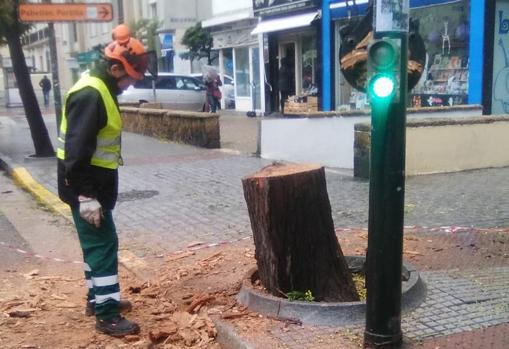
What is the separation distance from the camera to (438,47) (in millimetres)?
14055

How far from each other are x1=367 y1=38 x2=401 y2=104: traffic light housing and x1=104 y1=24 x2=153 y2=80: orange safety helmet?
1601 mm

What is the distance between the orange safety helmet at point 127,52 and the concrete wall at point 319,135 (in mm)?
6320

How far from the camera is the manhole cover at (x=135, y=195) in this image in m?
8.62

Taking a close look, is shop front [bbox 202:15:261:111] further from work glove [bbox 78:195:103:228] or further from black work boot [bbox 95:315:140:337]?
work glove [bbox 78:195:103:228]

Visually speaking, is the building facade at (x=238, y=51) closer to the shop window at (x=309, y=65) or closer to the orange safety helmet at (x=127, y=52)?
the shop window at (x=309, y=65)

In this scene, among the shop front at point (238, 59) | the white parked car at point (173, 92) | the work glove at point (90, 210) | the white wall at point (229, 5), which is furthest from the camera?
the white wall at point (229, 5)

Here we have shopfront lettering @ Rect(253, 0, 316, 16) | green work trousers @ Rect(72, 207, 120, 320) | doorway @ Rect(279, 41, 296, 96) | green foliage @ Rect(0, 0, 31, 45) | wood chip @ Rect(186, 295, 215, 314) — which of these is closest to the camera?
green work trousers @ Rect(72, 207, 120, 320)

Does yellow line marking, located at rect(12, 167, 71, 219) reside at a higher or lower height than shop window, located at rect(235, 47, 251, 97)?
lower

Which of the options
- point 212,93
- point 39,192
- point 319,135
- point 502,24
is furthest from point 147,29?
point 39,192

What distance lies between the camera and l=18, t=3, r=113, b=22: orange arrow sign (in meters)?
10.7

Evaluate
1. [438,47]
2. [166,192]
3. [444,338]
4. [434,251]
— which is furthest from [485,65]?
[444,338]

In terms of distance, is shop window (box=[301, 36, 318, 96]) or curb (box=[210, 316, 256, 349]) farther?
shop window (box=[301, 36, 318, 96])

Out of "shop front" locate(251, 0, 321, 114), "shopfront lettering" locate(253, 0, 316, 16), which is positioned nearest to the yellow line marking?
"shop front" locate(251, 0, 321, 114)

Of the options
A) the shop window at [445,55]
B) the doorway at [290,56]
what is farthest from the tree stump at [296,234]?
the doorway at [290,56]
